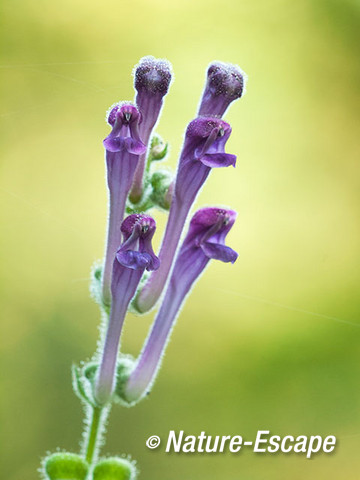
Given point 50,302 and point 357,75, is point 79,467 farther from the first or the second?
point 357,75

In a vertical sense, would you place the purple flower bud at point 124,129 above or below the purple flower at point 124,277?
above

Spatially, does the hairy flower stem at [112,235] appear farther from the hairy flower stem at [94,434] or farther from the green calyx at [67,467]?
the green calyx at [67,467]

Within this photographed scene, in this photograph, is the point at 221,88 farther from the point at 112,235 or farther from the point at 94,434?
the point at 94,434

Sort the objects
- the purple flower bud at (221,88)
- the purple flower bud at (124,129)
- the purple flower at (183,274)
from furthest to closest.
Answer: the purple flower at (183,274) → the purple flower bud at (221,88) → the purple flower bud at (124,129)

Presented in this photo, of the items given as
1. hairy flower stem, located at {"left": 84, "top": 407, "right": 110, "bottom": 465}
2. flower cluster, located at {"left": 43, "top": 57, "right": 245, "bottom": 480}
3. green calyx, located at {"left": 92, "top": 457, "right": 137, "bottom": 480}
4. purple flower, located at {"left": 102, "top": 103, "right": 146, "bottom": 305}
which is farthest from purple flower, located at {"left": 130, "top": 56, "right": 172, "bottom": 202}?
green calyx, located at {"left": 92, "top": 457, "right": 137, "bottom": 480}

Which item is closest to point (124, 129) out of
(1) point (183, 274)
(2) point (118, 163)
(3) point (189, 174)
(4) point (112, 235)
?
(2) point (118, 163)

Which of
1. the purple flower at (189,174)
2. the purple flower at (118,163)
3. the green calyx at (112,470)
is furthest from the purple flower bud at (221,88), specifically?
the green calyx at (112,470)

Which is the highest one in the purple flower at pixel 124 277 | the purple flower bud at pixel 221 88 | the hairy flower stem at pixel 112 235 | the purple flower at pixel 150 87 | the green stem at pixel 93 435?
the purple flower bud at pixel 221 88
